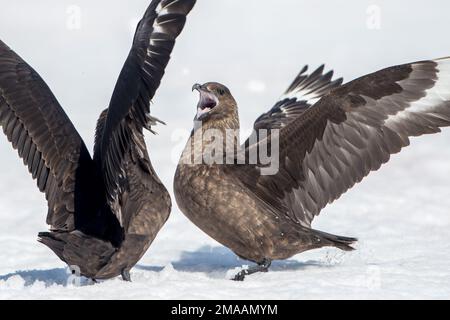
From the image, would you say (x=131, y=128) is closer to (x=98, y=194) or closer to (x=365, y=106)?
(x=98, y=194)

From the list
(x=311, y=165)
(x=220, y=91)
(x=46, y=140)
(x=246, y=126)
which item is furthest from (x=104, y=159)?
(x=246, y=126)

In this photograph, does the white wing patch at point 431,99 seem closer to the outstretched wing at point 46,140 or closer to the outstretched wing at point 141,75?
the outstretched wing at point 141,75

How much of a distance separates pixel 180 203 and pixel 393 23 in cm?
783

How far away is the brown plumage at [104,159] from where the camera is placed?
496 centimetres

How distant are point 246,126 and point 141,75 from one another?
4.83 metres

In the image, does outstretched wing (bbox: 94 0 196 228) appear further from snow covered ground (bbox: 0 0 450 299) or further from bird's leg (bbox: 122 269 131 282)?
snow covered ground (bbox: 0 0 450 299)

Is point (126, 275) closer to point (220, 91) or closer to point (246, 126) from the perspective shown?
point (220, 91)

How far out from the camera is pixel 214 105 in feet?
21.0

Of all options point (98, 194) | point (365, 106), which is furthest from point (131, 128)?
point (365, 106)

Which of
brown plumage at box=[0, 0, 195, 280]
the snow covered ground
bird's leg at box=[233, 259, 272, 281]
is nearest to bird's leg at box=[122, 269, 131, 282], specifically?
brown plumage at box=[0, 0, 195, 280]

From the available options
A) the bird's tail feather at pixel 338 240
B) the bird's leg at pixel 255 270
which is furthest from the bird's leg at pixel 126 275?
the bird's tail feather at pixel 338 240
